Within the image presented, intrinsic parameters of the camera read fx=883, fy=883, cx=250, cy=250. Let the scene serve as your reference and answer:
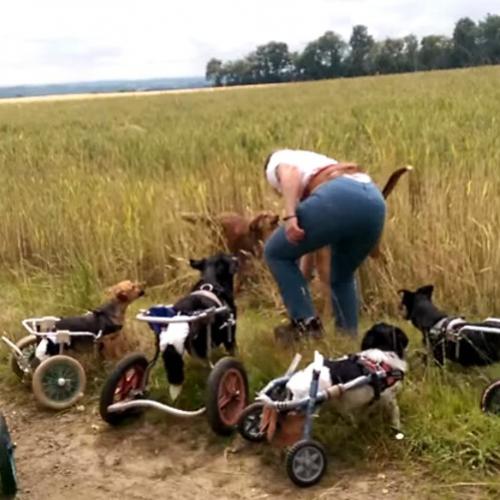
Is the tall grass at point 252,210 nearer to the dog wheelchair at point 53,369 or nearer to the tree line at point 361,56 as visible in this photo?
the dog wheelchair at point 53,369

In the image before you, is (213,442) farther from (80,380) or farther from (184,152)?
(184,152)

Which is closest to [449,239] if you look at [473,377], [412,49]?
[473,377]

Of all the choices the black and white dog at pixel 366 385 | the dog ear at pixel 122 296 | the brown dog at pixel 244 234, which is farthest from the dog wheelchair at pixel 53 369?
the brown dog at pixel 244 234

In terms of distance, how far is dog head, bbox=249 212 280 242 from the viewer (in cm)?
635

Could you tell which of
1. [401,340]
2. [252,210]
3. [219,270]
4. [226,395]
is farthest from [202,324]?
[252,210]

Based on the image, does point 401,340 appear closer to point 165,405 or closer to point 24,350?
point 165,405

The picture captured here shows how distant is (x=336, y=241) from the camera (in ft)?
15.3

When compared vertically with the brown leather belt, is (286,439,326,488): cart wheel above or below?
below

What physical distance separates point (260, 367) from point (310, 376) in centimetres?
89

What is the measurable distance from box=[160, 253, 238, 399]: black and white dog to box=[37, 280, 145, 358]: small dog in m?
0.41

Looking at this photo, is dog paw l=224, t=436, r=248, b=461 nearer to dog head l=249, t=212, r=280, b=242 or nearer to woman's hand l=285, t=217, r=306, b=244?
woman's hand l=285, t=217, r=306, b=244

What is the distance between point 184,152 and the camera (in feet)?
34.0

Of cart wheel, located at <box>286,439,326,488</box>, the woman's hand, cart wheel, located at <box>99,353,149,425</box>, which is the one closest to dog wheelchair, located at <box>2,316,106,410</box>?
cart wheel, located at <box>99,353,149,425</box>

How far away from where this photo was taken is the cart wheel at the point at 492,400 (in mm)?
3762
